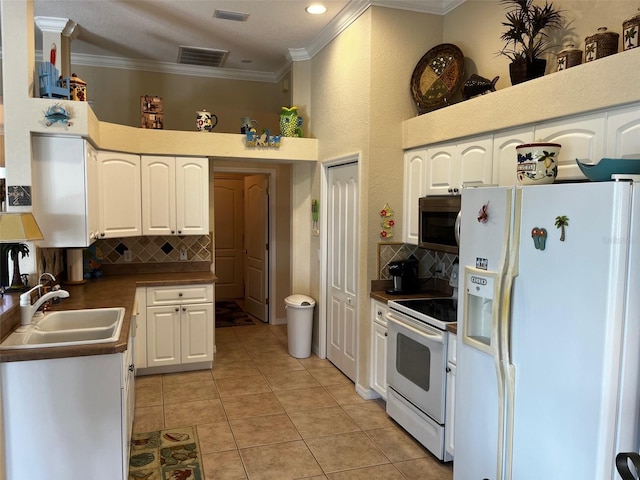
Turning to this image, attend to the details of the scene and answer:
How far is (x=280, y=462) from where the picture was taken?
3.01 m

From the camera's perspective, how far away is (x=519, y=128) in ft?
9.04

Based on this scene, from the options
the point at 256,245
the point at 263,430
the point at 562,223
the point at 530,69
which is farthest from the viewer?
the point at 256,245

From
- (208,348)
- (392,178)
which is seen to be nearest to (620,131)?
(392,178)

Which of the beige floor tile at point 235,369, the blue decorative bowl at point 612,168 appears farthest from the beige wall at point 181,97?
the blue decorative bowl at point 612,168

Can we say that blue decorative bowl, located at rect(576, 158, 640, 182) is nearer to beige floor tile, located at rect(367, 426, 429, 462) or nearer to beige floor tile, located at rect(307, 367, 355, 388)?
beige floor tile, located at rect(367, 426, 429, 462)

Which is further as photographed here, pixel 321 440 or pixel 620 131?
pixel 321 440

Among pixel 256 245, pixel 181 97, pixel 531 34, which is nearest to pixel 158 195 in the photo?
pixel 181 97

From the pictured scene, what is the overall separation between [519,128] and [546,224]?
108 cm

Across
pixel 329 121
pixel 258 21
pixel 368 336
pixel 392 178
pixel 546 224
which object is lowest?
pixel 368 336

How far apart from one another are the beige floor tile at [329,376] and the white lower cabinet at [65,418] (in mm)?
2209

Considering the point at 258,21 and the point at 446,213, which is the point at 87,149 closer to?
the point at 258,21

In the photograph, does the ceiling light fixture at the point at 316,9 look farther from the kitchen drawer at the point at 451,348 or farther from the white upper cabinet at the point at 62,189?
the kitchen drawer at the point at 451,348

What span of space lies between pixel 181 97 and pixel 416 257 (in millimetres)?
3523

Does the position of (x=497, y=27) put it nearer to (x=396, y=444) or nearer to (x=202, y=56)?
(x=396, y=444)
